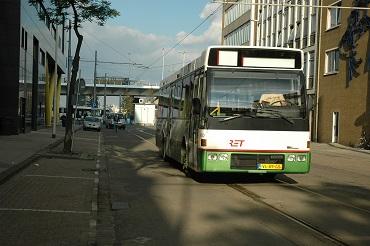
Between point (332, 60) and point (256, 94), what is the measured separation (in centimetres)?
3198

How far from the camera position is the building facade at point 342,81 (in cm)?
3750

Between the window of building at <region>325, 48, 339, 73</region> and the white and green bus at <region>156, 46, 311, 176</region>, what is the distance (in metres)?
30.1

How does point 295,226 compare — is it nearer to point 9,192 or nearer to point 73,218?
point 73,218

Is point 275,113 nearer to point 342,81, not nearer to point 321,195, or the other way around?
point 321,195

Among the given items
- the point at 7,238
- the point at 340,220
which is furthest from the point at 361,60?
the point at 7,238

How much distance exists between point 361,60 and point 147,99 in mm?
79386

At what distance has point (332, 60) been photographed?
43125mm

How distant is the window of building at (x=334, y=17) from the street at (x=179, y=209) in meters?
28.3

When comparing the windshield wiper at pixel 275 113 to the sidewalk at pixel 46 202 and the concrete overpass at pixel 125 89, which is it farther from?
the concrete overpass at pixel 125 89

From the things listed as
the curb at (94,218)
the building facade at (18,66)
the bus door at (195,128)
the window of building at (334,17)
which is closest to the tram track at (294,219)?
the bus door at (195,128)

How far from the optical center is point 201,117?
12891mm

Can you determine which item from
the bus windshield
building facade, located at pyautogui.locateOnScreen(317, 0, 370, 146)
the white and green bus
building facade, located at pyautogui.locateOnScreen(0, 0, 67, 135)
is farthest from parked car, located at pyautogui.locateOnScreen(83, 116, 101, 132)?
the bus windshield

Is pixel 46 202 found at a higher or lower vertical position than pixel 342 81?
lower

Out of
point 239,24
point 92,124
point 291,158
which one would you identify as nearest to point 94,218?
point 291,158
